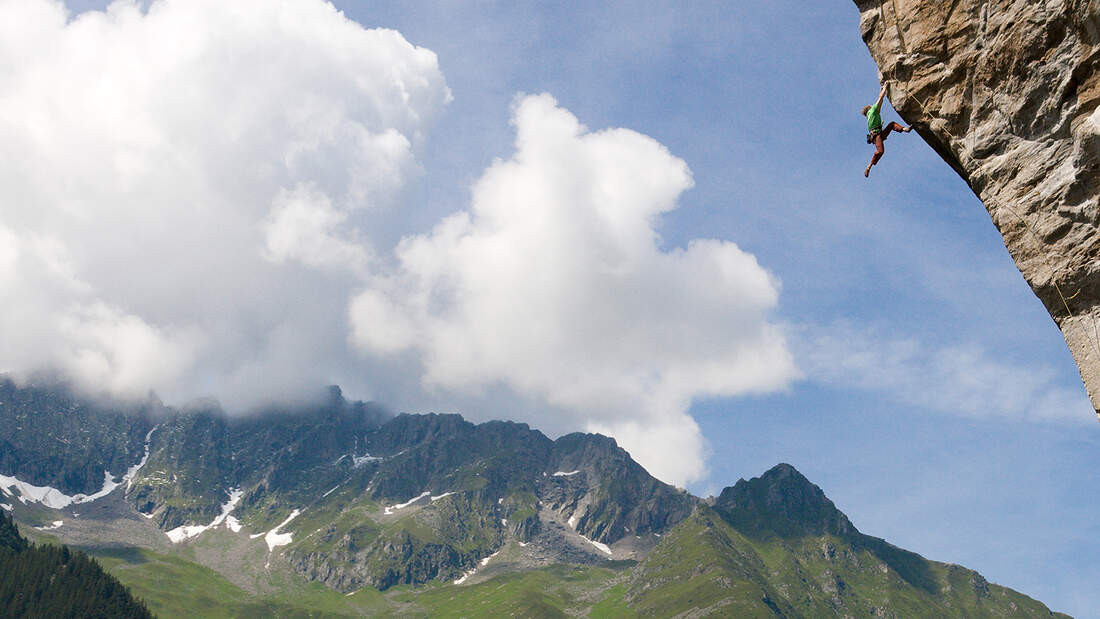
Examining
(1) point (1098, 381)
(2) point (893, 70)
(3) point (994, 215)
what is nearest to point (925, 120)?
(2) point (893, 70)

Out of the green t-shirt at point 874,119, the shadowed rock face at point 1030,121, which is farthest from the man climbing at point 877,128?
the shadowed rock face at point 1030,121

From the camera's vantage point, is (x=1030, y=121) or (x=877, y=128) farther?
(x=877, y=128)

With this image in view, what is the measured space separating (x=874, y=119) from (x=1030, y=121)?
529 centimetres

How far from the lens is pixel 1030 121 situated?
1408cm

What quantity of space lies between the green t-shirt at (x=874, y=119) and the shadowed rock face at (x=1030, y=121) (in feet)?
10.7

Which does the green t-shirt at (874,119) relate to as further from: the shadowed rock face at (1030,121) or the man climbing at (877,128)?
A: the shadowed rock face at (1030,121)

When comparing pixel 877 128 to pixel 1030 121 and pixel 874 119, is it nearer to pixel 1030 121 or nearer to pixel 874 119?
pixel 874 119

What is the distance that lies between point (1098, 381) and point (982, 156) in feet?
15.2

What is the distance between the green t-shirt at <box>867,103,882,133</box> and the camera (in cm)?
1902

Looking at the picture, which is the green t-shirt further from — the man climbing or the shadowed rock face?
the shadowed rock face

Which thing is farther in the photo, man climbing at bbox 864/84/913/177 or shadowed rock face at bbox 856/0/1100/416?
man climbing at bbox 864/84/913/177

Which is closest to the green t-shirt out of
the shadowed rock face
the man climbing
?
the man climbing

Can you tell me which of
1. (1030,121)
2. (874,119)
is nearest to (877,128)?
(874,119)

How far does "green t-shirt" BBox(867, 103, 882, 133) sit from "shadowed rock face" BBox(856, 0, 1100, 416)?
326 centimetres
